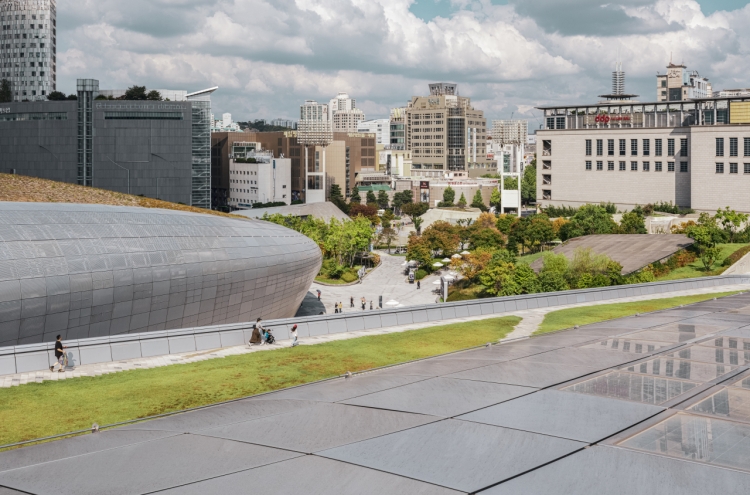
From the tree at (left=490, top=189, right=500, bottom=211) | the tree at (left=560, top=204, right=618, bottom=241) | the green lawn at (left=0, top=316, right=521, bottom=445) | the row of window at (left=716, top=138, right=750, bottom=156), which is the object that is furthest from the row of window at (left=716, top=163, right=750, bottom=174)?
the green lawn at (left=0, top=316, right=521, bottom=445)

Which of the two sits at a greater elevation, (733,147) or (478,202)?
(733,147)

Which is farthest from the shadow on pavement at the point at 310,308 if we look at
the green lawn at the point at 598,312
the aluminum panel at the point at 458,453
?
the aluminum panel at the point at 458,453

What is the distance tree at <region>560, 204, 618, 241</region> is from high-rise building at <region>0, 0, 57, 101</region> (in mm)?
147929

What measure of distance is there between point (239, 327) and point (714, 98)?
106m

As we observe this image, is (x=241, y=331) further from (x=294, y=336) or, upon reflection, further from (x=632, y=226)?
(x=632, y=226)

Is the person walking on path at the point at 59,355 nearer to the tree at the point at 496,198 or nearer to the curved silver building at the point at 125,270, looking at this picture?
the curved silver building at the point at 125,270

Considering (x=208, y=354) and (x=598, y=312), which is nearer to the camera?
(x=208, y=354)

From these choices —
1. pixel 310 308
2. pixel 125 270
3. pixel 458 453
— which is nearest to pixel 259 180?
pixel 310 308

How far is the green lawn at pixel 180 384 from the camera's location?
65.5 ft

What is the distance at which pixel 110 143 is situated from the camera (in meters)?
135

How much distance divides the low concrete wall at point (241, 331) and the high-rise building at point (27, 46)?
594ft

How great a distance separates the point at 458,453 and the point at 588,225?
90.5m

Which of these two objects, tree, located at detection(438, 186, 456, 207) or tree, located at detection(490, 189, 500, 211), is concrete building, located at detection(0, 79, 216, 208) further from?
tree, located at detection(490, 189, 500, 211)

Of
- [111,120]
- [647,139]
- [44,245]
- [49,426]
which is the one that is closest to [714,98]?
[647,139]
